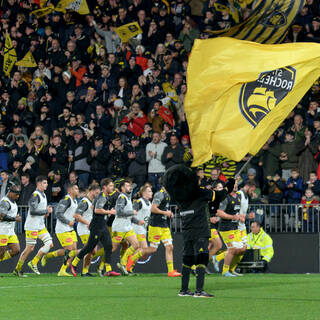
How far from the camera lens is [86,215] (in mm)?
22547

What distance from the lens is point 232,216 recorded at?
68.6 feet

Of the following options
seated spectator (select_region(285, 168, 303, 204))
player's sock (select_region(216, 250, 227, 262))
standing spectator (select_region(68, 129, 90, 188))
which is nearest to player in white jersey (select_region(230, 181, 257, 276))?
player's sock (select_region(216, 250, 227, 262))

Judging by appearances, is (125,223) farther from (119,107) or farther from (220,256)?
(119,107)

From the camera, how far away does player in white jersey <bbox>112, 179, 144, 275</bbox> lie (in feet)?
71.6

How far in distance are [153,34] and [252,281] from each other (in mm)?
10442

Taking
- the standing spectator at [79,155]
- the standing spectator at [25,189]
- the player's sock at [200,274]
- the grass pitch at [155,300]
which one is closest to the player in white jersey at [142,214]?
the standing spectator at [79,155]

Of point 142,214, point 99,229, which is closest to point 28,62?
point 142,214

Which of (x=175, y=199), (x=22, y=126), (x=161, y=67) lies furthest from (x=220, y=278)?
(x=22, y=126)

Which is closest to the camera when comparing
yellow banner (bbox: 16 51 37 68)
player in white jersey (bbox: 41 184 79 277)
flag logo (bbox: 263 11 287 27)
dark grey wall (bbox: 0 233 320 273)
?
player in white jersey (bbox: 41 184 79 277)

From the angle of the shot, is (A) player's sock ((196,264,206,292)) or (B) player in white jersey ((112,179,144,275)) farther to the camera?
(B) player in white jersey ((112,179,144,275))

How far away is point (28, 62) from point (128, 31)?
162 inches

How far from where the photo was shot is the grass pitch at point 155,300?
11570mm

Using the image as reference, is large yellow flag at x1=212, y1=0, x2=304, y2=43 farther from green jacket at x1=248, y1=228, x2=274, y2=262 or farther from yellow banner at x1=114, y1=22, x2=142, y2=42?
yellow banner at x1=114, y1=22, x2=142, y2=42

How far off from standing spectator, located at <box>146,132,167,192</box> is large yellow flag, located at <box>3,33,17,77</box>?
805cm
